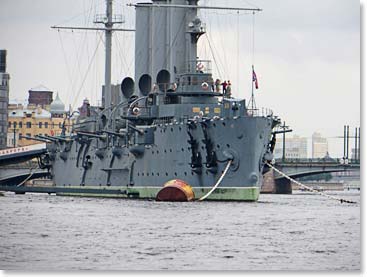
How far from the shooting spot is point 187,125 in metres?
48.1

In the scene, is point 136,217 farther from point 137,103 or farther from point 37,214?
point 137,103

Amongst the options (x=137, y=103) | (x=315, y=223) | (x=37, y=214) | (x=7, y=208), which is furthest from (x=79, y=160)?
(x=315, y=223)

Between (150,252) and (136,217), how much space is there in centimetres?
1091

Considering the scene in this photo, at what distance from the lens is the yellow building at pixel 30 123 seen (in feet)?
245

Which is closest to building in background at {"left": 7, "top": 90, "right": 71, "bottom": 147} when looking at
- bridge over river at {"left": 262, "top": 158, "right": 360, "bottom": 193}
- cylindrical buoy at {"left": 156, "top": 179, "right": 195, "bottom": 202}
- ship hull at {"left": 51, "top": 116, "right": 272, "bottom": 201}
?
bridge over river at {"left": 262, "top": 158, "right": 360, "bottom": 193}

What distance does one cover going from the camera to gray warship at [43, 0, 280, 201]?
1839 inches

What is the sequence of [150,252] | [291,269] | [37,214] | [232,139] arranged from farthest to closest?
[232,139], [37,214], [150,252], [291,269]

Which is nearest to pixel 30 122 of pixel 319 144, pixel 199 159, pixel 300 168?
pixel 300 168

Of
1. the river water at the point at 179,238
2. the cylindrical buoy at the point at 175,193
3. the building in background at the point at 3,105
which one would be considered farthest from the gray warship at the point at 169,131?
the building in background at the point at 3,105

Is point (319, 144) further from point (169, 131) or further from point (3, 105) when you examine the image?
point (3, 105)

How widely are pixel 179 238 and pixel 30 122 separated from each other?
51.6 m

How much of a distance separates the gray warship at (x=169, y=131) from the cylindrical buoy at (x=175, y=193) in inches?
1.3

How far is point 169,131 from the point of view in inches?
1941

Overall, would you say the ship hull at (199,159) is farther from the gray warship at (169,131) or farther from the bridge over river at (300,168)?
the bridge over river at (300,168)
